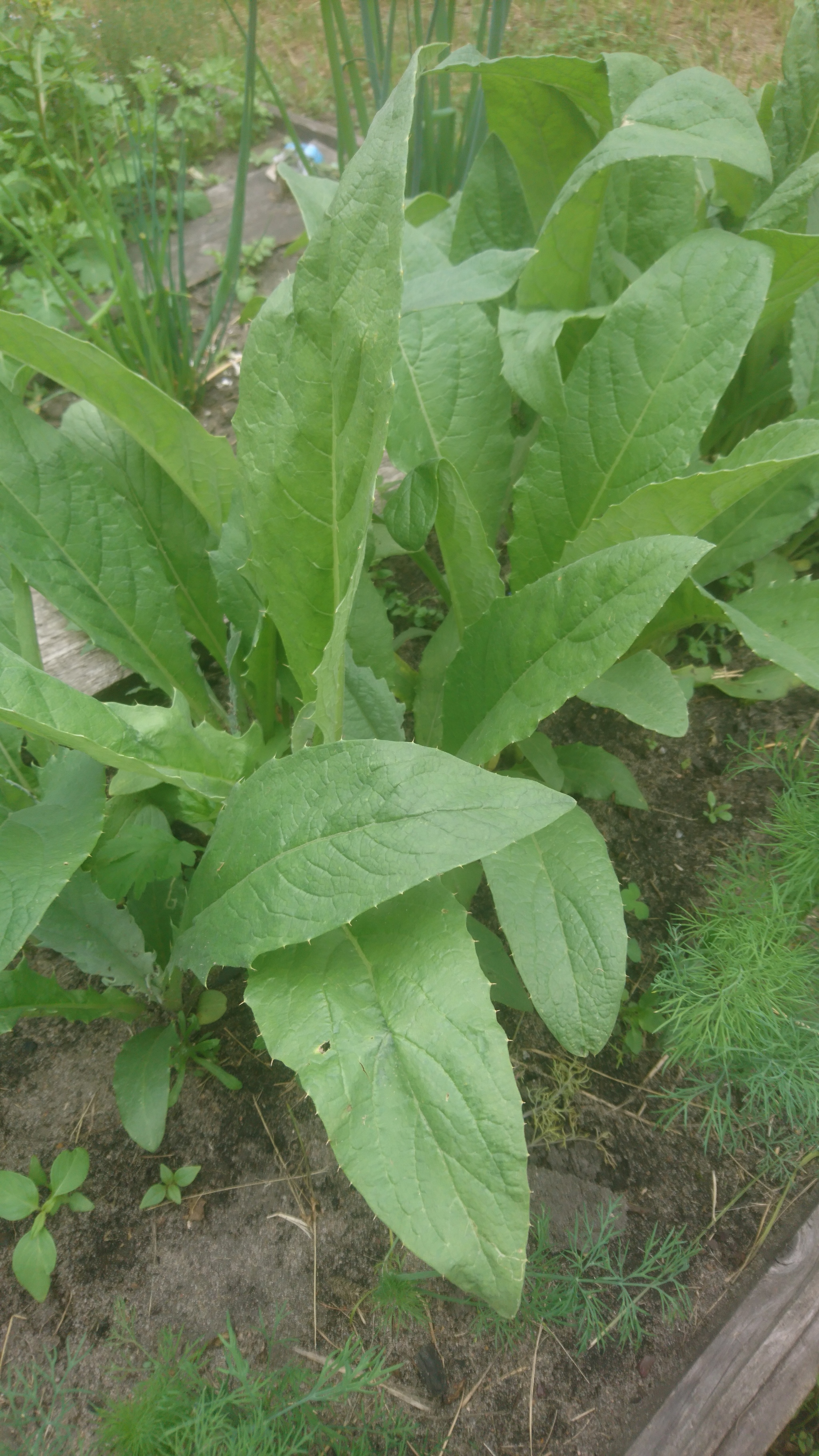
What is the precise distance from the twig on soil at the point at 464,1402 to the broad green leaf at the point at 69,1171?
1.71 ft

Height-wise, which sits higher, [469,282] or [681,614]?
[469,282]

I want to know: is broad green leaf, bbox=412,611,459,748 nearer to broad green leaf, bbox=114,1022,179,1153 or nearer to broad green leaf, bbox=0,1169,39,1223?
broad green leaf, bbox=114,1022,179,1153

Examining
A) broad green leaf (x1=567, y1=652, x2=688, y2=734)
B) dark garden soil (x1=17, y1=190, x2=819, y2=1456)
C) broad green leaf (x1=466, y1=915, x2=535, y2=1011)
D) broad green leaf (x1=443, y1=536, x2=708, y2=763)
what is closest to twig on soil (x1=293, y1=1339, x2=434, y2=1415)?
dark garden soil (x1=17, y1=190, x2=819, y2=1456)

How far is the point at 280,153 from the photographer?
2.88 metres

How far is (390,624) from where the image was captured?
130cm

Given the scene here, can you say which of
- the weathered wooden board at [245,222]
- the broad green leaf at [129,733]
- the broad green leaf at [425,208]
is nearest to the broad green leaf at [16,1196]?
the broad green leaf at [129,733]

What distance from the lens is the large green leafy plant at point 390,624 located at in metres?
0.81

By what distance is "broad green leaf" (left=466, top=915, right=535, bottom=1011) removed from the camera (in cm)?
114

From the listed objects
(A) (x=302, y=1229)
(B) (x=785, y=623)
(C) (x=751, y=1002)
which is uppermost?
(B) (x=785, y=623)

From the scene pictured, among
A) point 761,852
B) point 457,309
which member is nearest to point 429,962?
point 761,852

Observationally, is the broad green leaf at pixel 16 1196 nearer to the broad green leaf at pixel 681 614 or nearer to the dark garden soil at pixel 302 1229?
the dark garden soil at pixel 302 1229

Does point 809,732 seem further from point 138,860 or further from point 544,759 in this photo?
point 138,860

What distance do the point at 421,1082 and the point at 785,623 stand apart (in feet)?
2.88

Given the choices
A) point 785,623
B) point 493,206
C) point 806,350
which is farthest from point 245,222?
point 785,623
